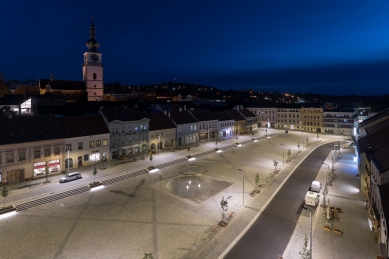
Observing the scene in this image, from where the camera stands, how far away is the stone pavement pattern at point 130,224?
22.4 meters

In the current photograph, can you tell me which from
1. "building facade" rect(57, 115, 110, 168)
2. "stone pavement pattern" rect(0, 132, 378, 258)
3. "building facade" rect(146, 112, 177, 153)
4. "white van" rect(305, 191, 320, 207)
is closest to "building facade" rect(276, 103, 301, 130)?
"building facade" rect(146, 112, 177, 153)

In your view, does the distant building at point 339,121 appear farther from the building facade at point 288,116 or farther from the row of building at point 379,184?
the row of building at point 379,184

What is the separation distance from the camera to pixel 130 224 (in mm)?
26969

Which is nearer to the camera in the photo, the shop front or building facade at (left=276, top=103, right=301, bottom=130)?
the shop front

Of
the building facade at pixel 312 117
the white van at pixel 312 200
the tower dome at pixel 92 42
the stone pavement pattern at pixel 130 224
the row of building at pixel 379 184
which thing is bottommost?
the stone pavement pattern at pixel 130 224

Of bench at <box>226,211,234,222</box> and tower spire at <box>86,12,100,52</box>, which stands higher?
tower spire at <box>86,12,100,52</box>

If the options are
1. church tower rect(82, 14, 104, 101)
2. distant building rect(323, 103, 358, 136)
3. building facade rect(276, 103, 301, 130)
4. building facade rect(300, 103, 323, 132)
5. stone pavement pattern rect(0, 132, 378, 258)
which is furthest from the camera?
building facade rect(276, 103, 301, 130)

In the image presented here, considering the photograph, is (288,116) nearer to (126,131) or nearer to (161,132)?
(161,132)

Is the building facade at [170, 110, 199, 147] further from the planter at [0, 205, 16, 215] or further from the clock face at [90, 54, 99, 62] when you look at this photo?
the clock face at [90, 54, 99, 62]

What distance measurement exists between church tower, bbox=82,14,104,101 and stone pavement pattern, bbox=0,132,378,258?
81.6 metres

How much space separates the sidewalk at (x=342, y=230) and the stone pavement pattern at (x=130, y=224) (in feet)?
5.92

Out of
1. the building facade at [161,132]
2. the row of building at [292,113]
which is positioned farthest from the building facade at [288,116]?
the building facade at [161,132]

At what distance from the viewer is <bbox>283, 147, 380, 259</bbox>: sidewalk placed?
72.2 feet

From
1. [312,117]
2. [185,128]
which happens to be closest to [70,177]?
[185,128]
